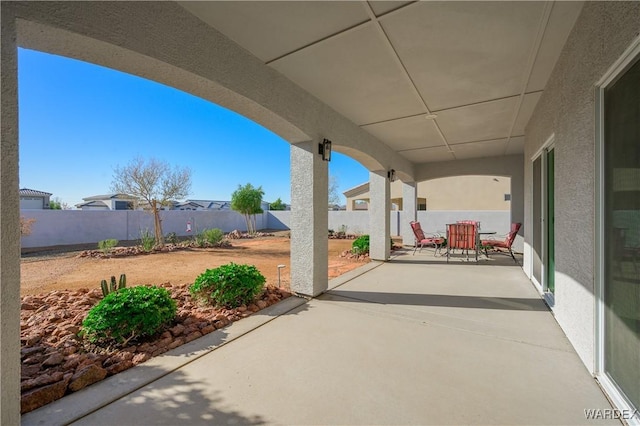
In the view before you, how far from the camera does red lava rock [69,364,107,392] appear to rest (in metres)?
2.00

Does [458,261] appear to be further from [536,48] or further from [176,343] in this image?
[176,343]

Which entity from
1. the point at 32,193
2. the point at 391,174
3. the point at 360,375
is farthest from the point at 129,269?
the point at 32,193

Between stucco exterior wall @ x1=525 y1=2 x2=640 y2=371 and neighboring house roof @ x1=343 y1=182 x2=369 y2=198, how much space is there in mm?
22418

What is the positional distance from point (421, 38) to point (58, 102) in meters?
10.0

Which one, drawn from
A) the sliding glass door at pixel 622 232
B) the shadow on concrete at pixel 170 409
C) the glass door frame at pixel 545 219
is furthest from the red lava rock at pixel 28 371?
the glass door frame at pixel 545 219

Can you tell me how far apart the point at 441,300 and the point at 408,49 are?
3.43 metres

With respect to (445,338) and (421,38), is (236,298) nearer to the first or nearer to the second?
(445,338)

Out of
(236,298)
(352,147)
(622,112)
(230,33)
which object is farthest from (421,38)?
(236,298)

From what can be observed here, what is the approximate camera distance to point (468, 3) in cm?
232

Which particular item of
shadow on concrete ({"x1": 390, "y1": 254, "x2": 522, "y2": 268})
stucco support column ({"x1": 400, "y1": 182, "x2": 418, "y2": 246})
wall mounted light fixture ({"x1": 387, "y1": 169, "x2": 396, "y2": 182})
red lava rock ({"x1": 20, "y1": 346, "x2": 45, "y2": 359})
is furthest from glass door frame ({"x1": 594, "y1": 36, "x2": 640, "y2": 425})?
stucco support column ({"x1": 400, "y1": 182, "x2": 418, "y2": 246})

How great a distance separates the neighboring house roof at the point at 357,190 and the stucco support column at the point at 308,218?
21642mm

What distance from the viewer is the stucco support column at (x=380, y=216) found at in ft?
24.5

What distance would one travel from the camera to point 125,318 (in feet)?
8.55

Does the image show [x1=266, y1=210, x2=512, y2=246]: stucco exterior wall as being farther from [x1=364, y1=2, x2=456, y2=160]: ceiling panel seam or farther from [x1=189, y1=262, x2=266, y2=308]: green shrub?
[x1=189, y1=262, x2=266, y2=308]: green shrub
